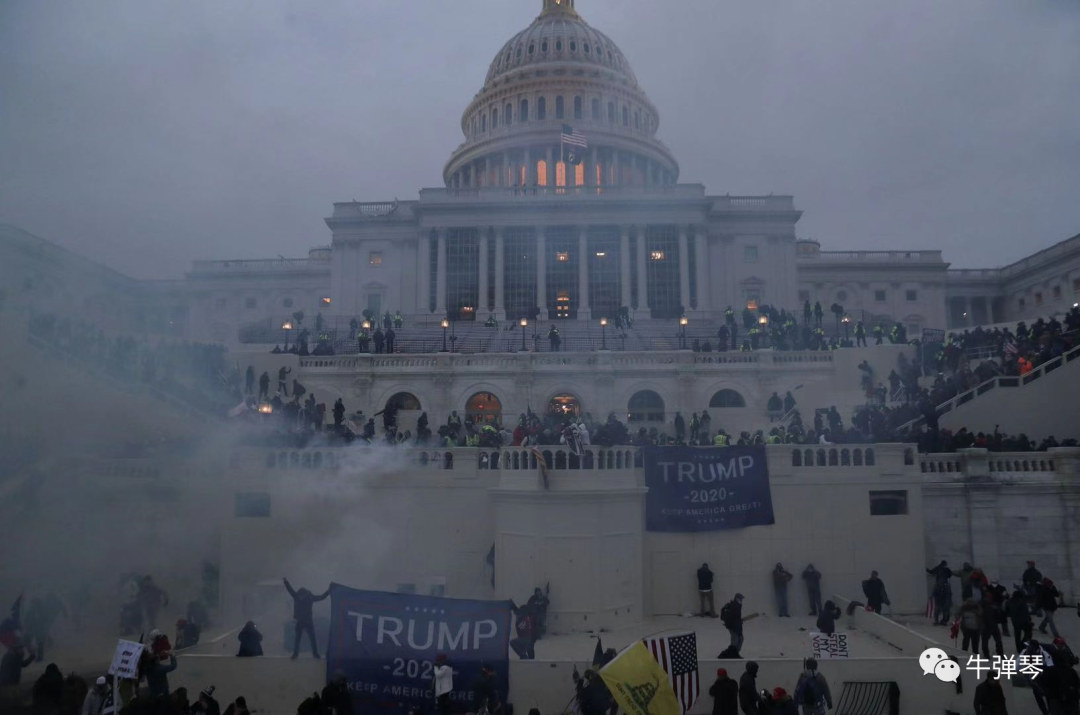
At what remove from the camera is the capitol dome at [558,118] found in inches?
3201

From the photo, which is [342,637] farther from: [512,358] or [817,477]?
[512,358]

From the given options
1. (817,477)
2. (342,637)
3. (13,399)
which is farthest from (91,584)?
(817,477)

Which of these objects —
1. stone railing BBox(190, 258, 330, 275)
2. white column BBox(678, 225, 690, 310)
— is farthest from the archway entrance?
stone railing BBox(190, 258, 330, 275)

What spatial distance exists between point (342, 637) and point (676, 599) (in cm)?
953

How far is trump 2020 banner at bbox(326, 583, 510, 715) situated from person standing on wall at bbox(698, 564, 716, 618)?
Answer: 25.2ft

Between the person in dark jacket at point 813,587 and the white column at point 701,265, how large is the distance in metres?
42.5

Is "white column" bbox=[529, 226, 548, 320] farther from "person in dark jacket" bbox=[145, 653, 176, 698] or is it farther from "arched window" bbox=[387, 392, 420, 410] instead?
"person in dark jacket" bbox=[145, 653, 176, 698]

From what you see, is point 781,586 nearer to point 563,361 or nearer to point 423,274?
point 563,361

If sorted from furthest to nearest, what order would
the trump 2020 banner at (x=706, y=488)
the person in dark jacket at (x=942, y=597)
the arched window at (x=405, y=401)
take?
the arched window at (x=405, y=401), the trump 2020 banner at (x=706, y=488), the person in dark jacket at (x=942, y=597)

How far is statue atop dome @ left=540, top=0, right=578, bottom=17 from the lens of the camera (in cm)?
9775

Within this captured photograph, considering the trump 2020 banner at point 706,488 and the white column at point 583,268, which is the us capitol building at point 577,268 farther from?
the trump 2020 banner at point 706,488

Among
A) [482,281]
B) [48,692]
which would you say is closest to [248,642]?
[48,692]

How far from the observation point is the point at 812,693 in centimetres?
1289

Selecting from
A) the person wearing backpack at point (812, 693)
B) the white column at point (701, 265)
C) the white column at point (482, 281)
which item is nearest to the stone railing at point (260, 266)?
the white column at point (482, 281)
